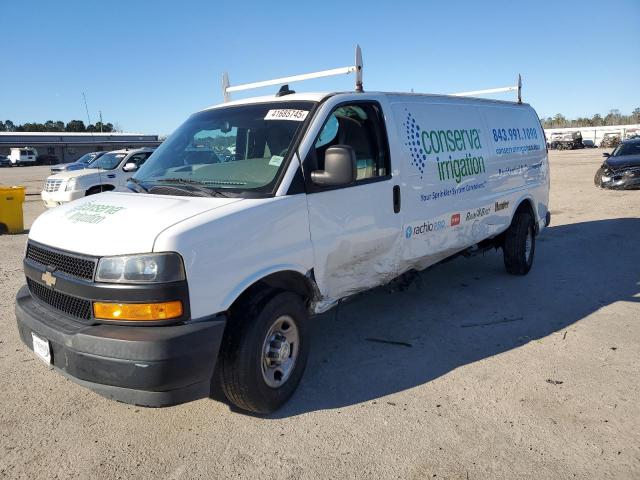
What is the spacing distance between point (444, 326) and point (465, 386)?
125 cm

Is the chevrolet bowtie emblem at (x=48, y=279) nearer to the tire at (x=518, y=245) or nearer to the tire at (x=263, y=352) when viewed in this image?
the tire at (x=263, y=352)

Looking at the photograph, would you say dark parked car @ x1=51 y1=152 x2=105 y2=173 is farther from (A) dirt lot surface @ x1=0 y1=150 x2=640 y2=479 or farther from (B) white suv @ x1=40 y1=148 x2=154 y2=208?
(A) dirt lot surface @ x1=0 y1=150 x2=640 y2=479

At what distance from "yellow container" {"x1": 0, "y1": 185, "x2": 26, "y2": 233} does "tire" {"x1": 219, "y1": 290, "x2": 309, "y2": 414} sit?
32.8ft

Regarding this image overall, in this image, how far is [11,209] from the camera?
11.0 metres

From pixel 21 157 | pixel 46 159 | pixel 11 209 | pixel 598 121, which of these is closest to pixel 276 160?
pixel 11 209

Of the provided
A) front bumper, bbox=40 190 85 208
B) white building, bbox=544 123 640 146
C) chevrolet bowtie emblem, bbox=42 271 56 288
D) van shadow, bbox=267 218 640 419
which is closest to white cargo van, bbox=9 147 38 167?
front bumper, bbox=40 190 85 208

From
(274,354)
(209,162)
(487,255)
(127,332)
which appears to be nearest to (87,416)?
(127,332)

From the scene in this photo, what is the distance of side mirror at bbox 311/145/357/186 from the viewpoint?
11.0 feet

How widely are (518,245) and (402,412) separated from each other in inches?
155

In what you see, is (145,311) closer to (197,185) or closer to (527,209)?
(197,185)

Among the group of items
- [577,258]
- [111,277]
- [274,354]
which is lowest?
[577,258]

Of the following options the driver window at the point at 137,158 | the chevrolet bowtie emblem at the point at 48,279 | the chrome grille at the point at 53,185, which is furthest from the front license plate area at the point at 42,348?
the driver window at the point at 137,158

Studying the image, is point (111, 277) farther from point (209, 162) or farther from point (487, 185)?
point (487, 185)

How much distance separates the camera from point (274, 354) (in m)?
3.36
